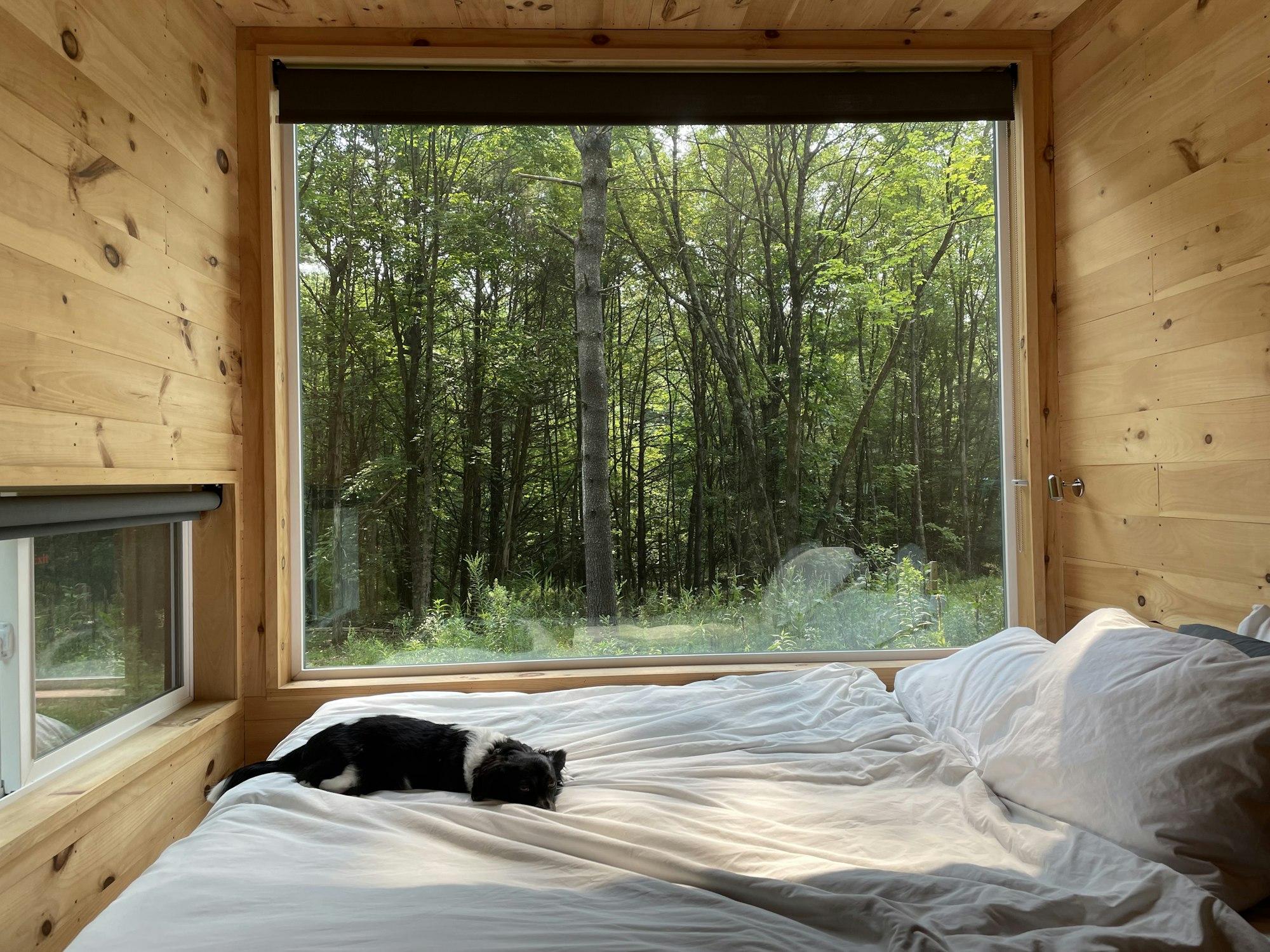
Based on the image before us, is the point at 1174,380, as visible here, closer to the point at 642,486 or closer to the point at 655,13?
the point at 642,486

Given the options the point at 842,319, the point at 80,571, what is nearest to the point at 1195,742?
the point at 842,319

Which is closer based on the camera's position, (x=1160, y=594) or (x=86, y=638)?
(x=86, y=638)

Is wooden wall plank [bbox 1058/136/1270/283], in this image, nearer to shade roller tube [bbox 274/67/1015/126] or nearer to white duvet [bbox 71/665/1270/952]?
shade roller tube [bbox 274/67/1015/126]

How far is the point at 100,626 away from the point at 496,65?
208 centimetres

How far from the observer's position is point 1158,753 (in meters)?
1.28

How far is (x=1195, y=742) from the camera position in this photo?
1259 millimetres

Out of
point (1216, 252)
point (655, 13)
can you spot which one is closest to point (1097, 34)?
point (1216, 252)

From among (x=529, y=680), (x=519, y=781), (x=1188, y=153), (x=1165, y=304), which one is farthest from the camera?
(x=529, y=680)

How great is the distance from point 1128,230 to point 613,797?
221cm

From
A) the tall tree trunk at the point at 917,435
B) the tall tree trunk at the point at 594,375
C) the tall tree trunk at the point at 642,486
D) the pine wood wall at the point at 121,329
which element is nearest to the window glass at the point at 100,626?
the pine wood wall at the point at 121,329

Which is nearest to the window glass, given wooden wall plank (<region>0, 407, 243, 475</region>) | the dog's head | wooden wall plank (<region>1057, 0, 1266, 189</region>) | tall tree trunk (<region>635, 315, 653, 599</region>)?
wooden wall plank (<region>0, 407, 243, 475</region>)

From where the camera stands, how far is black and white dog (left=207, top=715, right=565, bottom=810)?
5.09 ft

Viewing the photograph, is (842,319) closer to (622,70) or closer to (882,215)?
(882,215)

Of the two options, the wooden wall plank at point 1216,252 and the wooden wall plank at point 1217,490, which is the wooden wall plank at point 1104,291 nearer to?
the wooden wall plank at point 1216,252
